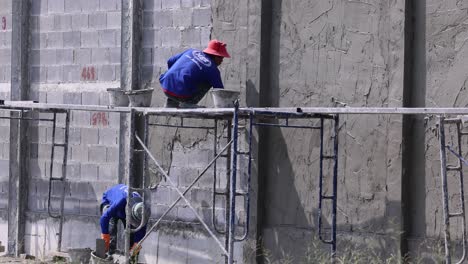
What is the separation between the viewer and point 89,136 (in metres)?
13.6

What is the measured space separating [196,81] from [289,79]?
1121 mm

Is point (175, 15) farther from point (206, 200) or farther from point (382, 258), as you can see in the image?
point (382, 258)

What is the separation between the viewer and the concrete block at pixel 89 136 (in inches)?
534

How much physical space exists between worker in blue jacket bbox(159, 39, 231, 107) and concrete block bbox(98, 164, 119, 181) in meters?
1.94

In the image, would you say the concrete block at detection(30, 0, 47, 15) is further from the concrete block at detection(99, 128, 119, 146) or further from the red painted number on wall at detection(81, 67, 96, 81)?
the concrete block at detection(99, 128, 119, 146)

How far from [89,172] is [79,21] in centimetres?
204

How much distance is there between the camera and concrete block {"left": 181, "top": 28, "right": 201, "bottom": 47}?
1261 cm

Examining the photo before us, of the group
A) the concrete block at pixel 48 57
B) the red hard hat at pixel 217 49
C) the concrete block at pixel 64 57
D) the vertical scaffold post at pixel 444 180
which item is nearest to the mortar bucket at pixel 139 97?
the red hard hat at pixel 217 49

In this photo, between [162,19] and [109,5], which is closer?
[162,19]

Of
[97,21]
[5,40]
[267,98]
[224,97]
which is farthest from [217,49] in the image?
[5,40]

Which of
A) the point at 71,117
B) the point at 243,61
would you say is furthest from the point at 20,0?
the point at 243,61

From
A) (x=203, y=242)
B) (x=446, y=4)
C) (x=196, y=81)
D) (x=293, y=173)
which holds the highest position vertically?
(x=446, y=4)

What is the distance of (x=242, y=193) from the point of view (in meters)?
11.6

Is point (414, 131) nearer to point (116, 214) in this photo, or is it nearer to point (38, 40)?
point (116, 214)
